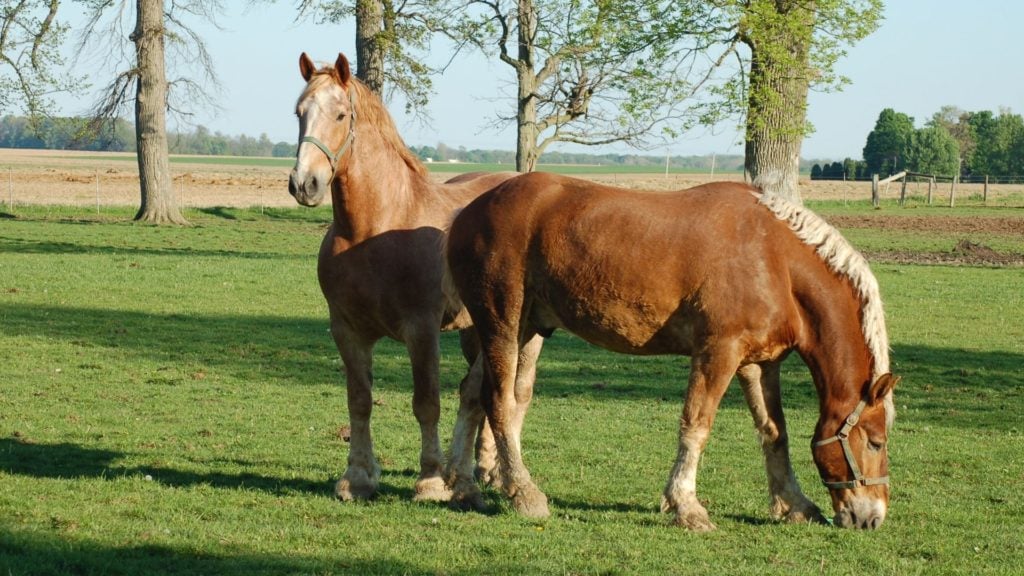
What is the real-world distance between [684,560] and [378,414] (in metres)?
4.96

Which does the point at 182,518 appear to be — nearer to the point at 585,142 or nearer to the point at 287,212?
the point at 585,142

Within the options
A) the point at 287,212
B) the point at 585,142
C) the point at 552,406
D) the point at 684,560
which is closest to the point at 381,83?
the point at 585,142

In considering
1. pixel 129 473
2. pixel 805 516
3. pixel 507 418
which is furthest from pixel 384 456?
pixel 805 516

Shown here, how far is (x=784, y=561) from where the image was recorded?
17.8 feet

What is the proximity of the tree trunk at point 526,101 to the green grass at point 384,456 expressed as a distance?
13.1 meters

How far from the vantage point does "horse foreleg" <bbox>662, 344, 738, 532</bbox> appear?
5883 mm

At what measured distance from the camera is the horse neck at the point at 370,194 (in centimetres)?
674

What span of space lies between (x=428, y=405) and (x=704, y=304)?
6.08 ft

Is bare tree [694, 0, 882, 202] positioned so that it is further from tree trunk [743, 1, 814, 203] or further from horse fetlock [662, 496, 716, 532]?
horse fetlock [662, 496, 716, 532]

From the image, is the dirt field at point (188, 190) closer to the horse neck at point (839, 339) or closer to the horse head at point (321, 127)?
the horse head at point (321, 127)

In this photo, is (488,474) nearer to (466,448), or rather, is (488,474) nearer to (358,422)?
(466,448)

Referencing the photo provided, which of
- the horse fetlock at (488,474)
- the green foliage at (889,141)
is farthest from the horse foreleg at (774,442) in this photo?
the green foliage at (889,141)

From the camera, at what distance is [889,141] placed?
95.4 metres

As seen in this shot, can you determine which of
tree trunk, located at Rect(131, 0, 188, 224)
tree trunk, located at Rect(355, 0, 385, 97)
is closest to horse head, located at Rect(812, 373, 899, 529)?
tree trunk, located at Rect(355, 0, 385, 97)
